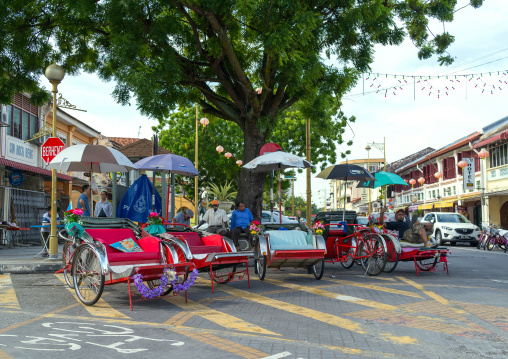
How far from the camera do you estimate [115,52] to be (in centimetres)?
1201

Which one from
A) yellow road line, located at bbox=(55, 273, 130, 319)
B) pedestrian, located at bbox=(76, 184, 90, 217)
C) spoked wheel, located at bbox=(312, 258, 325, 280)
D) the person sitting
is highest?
pedestrian, located at bbox=(76, 184, 90, 217)

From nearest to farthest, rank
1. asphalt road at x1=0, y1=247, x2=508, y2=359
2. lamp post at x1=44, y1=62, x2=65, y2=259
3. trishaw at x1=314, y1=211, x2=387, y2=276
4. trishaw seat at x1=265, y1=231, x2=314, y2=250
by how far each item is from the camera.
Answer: asphalt road at x1=0, y1=247, x2=508, y2=359 < trishaw seat at x1=265, y1=231, x2=314, y2=250 < trishaw at x1=314, y1=211, x2=387, y2=276 < lamp post at x1=44, y1=62, x2=65, y2=259

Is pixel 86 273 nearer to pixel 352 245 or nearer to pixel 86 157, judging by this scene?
pixel 86 157

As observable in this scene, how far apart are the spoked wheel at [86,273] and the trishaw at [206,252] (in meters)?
1.15

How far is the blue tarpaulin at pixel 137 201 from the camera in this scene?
44.5 ft

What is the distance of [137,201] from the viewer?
13.6 meters

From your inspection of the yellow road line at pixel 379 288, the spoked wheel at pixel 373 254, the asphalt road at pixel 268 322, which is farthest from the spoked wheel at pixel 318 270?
the spoked wheel at pixel 373 254

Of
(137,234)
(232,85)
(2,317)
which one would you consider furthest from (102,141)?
(2,317)

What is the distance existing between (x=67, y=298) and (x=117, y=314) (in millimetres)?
1702

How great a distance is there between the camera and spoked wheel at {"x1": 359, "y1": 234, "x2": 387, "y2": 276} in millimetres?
11039

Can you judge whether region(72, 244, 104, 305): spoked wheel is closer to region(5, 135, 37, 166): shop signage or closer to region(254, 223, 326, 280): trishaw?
region(254, 223, 326, 280): trishaw

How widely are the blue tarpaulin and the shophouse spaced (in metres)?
20.7

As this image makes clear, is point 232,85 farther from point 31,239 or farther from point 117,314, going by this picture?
point 31,239

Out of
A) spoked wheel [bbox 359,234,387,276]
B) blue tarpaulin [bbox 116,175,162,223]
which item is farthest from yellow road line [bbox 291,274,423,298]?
blue tarpaulin [bbox 116,175,162,223]
